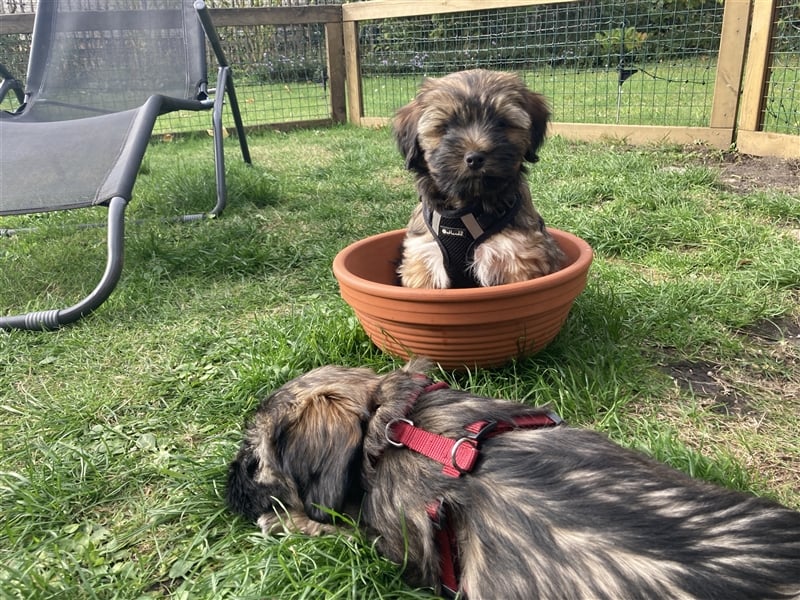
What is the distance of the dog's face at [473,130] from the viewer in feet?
8.41

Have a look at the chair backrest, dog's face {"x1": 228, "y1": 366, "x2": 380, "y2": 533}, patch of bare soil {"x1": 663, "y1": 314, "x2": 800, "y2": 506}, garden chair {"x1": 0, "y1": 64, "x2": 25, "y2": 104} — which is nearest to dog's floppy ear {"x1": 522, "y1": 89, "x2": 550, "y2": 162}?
patch of bare soil {"x1": 663, "y1": 314, "x2": 800, "y2": 506}

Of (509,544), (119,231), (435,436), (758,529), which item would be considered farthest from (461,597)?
(119,231)

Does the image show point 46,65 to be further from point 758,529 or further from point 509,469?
point 758,529

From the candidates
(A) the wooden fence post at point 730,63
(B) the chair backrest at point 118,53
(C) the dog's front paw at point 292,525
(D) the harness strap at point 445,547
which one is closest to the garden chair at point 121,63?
(B) the chair backrest at point 118,53

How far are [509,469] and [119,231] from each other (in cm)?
273

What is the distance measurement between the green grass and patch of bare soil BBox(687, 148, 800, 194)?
0.25m

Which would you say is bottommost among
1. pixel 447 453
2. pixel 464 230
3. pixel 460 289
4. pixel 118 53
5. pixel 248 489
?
pixel 248 489

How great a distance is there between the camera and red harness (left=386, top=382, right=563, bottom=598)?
1513 millimetres

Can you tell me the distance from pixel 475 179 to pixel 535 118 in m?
0.49

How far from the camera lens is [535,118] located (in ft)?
9.20

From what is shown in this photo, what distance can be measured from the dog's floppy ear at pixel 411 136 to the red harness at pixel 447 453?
152 centimetres

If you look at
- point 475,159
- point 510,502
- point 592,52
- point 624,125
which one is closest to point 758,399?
point 475,159

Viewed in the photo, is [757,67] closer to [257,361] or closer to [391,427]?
[257,361]

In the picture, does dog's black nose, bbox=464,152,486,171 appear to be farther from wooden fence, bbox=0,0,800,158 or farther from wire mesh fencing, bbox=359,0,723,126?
wire mesh fencing, bbox=359,0,723,126
